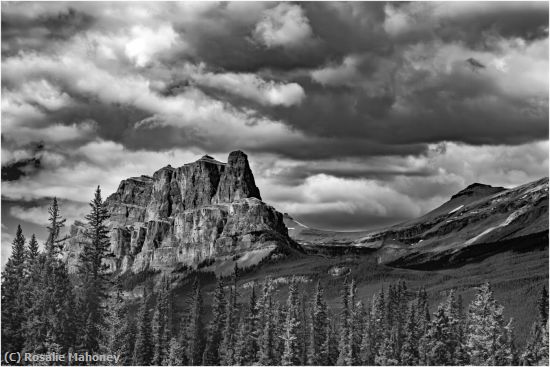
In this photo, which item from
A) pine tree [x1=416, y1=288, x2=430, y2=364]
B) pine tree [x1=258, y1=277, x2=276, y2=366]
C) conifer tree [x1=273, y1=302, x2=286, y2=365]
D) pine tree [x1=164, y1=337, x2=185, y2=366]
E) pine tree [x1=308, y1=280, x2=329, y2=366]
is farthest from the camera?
pine tree [x1=308, y1=280, x2=329, y2=366]

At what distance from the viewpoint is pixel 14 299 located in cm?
9031

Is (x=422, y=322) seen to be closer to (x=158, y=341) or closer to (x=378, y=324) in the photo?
(x=378, y=324)

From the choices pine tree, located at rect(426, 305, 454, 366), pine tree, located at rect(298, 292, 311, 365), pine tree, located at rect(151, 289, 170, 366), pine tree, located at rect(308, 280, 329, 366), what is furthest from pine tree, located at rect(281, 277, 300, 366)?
pine tree, located at rect(426, 305, 454, 366)

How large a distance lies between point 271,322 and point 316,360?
973 centimetres

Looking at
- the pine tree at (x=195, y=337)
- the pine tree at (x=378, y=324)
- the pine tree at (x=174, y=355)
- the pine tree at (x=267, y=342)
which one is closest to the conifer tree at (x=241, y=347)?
the pine tree at (x=267, y=342)

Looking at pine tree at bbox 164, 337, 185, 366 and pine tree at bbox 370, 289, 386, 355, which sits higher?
pine tree at bbox 370, 289, 386, 355

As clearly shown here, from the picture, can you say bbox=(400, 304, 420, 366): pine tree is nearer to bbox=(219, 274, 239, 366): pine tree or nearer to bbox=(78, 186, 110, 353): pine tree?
bbox=(219, 274, 239, 366): pine tree

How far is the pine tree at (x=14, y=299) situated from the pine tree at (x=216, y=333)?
5595 cm

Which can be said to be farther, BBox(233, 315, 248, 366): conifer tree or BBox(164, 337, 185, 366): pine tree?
BBox(164, 337, 185, 366): pine tree

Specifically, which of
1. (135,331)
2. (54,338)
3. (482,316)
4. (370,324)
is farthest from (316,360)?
(54,338)

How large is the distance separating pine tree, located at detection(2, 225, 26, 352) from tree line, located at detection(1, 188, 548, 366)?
0.38 ft

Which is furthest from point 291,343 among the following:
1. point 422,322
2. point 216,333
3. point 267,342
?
point 216,333

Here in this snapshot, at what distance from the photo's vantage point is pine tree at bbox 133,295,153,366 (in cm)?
13475

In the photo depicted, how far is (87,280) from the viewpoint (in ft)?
304
